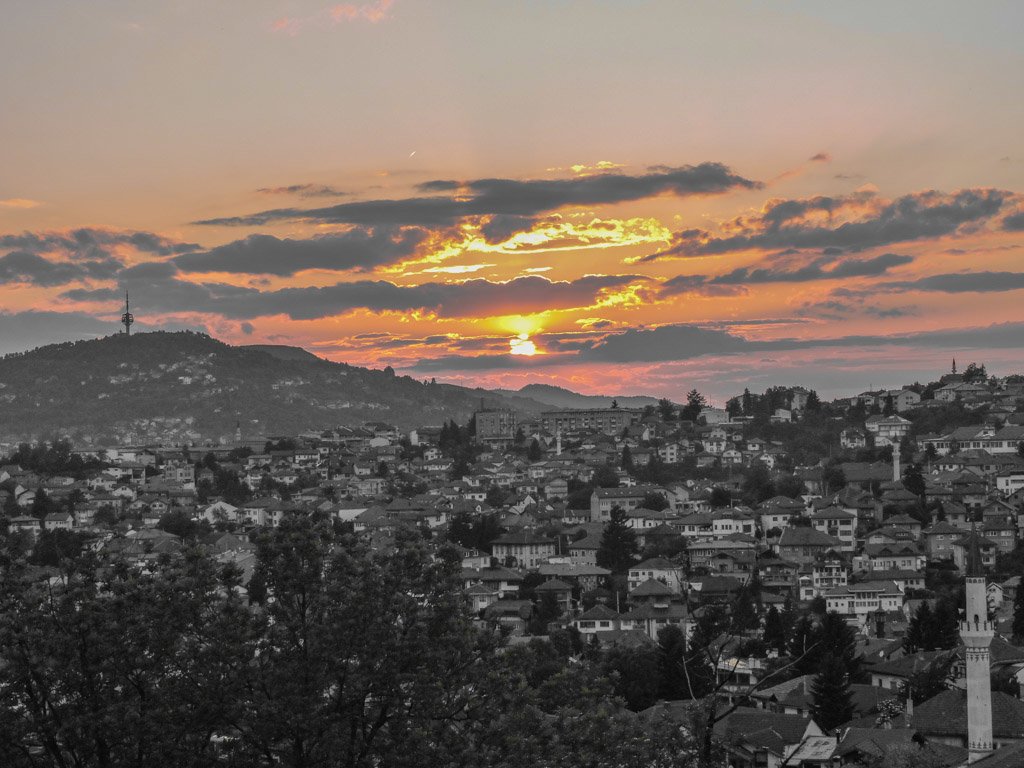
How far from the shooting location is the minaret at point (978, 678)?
29859 millimetres

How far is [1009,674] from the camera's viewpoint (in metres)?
36.6

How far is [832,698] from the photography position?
34312 mm

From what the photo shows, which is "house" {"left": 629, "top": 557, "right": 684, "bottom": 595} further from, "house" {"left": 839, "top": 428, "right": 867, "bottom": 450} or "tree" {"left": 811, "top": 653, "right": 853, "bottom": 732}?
"house" {"left": 839, "top": 428, "right": 867, "bottom": 450}

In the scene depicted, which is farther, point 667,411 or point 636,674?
point 667,411

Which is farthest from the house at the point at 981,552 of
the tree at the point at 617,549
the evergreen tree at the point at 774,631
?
the evergreen tree at the point at 774,631

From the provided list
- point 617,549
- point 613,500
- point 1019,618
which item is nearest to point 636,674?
point 1019,618

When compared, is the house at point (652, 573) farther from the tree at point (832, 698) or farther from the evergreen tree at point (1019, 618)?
the tree at point (832, 698)

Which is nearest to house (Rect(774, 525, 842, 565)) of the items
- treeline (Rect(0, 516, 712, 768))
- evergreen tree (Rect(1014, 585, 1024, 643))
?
evergreen tree (Rect(1014, 585, 1024, 643))

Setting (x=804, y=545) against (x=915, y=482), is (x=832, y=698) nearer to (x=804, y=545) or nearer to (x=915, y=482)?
(x=804, y=545)

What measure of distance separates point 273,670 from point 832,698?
2113 centimetres

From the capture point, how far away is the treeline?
50.4 ft

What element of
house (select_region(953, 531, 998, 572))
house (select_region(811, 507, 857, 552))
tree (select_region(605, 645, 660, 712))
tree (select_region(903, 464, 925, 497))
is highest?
tree (select_region(903, 464, 925, 497))

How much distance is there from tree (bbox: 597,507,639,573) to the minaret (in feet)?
93.8

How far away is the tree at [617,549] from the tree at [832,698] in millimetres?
24908
